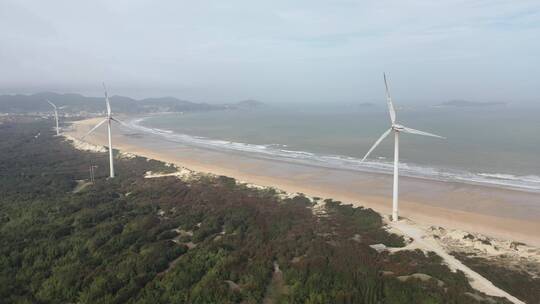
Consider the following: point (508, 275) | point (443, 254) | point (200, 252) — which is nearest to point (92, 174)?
point (200, 252)

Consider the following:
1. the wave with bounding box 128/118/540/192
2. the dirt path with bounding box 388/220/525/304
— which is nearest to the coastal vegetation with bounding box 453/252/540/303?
the dirt path with bounding box 388/220/525/304

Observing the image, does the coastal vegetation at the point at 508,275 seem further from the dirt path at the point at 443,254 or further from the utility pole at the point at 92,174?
the utility pole at the point at 92,174

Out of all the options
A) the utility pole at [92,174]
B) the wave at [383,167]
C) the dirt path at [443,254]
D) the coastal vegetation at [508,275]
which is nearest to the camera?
the coastal vegetation at [508,275]

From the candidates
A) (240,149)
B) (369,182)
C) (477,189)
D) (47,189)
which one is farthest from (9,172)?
(477,189)

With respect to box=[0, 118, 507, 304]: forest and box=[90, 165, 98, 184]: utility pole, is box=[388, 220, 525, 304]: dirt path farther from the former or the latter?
box=[90, 165, 98, 184]: utility pole

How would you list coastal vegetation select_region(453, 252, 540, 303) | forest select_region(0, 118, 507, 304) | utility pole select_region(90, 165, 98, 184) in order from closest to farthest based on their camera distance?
forest select_region(0, 118, 507, 304)
coastal vegetation select_region(453, 252, 540, 303)
utility pole select_region(90, 165, 98, 184)

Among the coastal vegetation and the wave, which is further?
the wave

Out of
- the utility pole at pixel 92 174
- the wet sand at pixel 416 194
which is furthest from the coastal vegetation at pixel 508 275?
the utility pole at pixel 92 174
